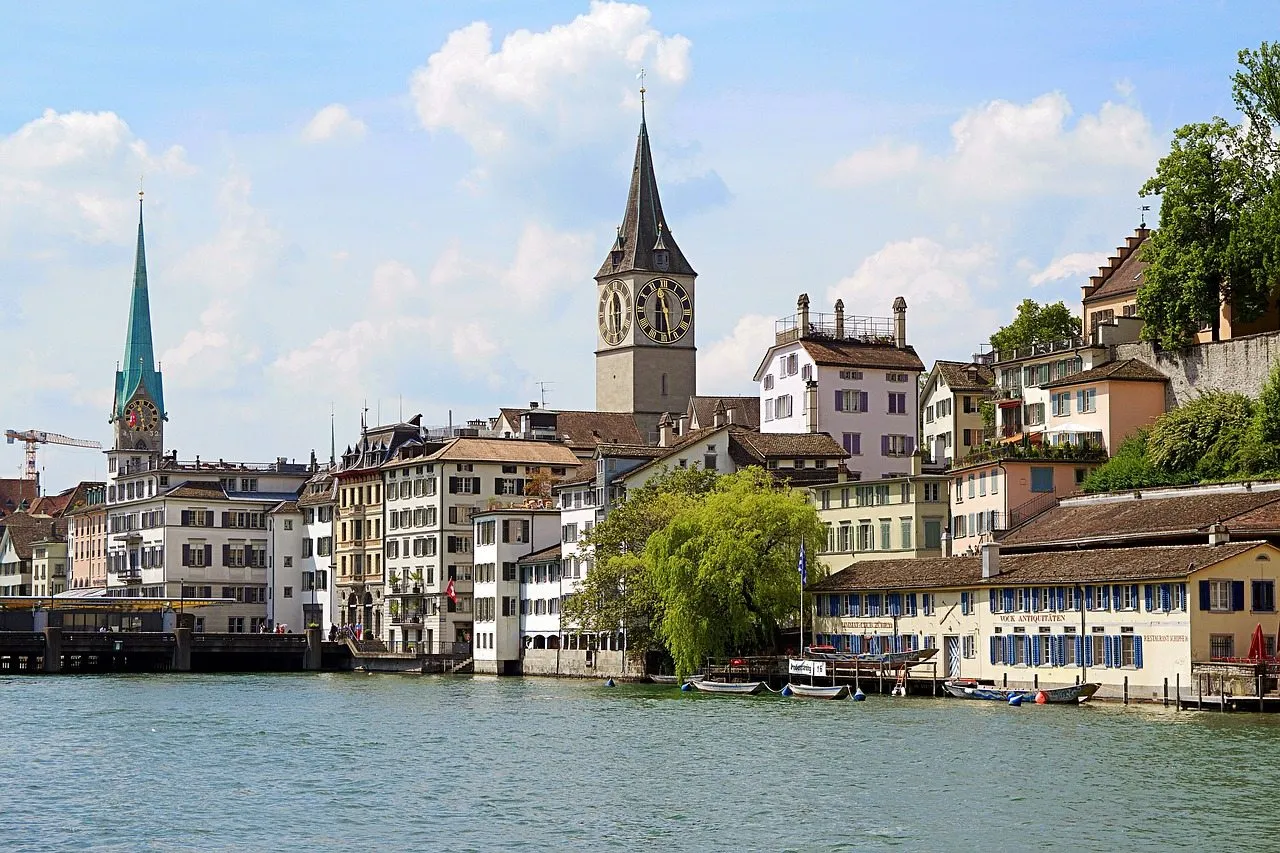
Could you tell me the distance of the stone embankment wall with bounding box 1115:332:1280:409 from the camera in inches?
3851

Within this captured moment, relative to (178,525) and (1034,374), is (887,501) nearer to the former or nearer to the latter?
(1034,374)

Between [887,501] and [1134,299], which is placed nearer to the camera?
[887,501]

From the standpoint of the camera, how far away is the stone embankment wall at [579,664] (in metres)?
112

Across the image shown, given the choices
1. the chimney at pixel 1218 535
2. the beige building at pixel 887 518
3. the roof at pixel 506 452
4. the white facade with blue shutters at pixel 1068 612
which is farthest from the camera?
the roof at pixel 506 452

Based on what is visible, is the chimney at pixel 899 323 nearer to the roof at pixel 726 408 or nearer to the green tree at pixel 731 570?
the roof at pixel 726 408

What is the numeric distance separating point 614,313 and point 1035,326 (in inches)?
2226

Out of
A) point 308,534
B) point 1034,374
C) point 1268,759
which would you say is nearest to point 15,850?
point 1268,759

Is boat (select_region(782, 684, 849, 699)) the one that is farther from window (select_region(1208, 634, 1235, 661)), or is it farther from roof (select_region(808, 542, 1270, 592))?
window (select_region(1208, 634, 1235, 661))

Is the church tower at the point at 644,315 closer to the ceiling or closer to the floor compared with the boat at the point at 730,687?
closer to the ceiling

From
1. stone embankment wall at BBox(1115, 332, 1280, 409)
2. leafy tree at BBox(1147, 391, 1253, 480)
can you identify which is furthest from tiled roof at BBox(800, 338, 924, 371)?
leafy tree at BBox(1147, 391, 1253, 480)

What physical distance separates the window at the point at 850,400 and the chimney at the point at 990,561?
128ft

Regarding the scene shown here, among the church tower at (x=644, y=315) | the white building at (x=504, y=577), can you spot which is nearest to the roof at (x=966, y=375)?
the white building at (x=504, y=577)

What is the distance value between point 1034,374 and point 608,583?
23.9 metres

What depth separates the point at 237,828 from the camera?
51.3 m
